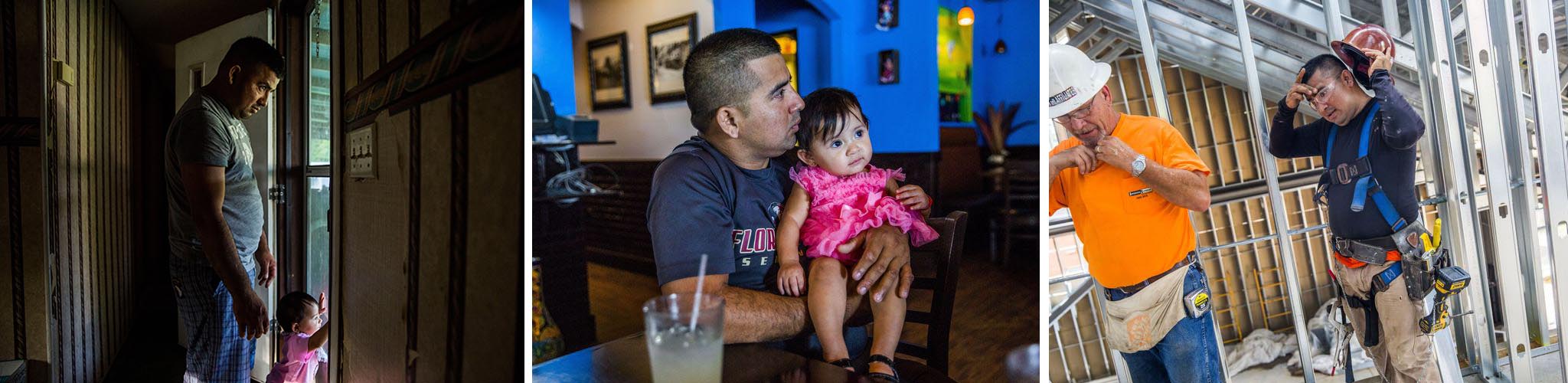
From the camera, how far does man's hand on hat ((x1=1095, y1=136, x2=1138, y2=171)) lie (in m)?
1.82

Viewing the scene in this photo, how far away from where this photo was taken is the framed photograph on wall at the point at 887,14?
1.52m

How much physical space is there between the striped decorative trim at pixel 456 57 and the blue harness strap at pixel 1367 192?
1.97 metres

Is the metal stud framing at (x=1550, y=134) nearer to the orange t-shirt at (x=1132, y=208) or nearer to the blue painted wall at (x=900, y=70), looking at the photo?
the orange t-shirt at (x=1132, y=208)

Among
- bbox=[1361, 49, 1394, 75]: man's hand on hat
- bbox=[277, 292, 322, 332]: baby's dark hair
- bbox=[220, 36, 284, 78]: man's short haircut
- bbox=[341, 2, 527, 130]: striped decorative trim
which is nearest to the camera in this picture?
bbox=[341, 2, 527, 130]: striped decorative trim

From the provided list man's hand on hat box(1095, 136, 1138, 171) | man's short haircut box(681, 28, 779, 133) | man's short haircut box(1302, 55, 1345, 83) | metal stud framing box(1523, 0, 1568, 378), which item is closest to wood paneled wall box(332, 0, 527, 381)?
man's short haircut box(681, 28, 779, 133)

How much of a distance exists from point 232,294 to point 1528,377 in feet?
10.9

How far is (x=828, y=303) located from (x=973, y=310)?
34cm

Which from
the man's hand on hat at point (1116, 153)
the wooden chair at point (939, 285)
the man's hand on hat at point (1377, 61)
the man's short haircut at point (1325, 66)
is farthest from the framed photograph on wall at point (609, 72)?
the man's hand on hat at point (1377, 61)

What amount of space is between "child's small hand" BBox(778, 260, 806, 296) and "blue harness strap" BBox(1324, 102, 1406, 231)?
1.43 m

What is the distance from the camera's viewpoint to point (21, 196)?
1.55 metres

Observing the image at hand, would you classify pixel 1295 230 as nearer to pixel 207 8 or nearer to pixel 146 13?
pixel 207 8

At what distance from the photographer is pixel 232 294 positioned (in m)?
1.47

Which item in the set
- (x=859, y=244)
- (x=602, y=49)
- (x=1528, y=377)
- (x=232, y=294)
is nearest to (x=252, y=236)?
(x=232, y=294)

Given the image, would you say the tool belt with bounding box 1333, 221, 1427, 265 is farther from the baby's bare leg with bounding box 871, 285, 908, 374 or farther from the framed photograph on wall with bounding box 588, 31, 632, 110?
the framed photograph on wall with bounding box 588, 31, 632, 110
